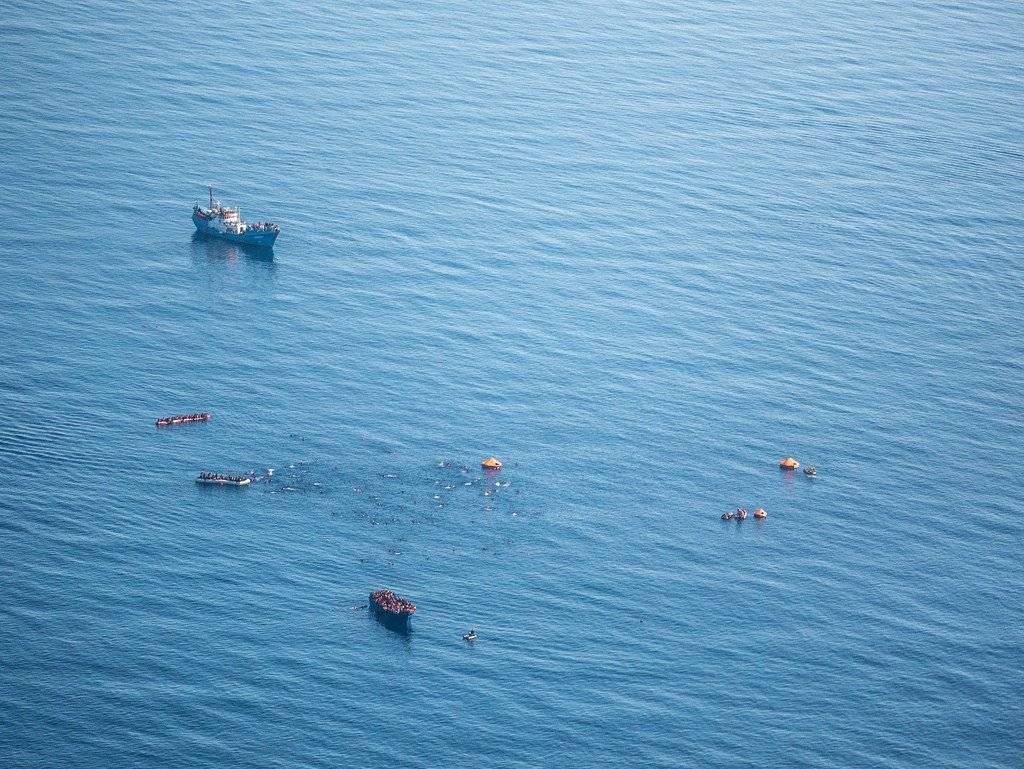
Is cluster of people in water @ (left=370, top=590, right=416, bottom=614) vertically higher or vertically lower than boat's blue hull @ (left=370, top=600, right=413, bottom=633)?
higher

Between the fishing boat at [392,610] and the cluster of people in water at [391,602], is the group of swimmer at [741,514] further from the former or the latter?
the fishing boat at [392,610]

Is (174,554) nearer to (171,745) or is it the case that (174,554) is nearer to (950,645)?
(171,745)

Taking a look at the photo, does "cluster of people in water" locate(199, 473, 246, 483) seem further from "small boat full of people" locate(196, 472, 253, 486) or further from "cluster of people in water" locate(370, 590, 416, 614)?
"cluster of people in water" locate(370, 590, 416, 614)

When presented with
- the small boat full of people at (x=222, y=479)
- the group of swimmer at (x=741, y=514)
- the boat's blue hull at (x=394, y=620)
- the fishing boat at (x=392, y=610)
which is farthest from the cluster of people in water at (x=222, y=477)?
the group of swimmer at (x=741, y=514)

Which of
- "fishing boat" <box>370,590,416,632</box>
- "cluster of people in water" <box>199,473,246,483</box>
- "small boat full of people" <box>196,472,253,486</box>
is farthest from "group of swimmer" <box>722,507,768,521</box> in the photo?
"cluster of people in water" <box>199,473,246,483</box>

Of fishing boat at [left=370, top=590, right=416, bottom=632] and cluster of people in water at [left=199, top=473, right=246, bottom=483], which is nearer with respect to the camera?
fishing boat at [left=370, top=590, right=416, bottom=632]

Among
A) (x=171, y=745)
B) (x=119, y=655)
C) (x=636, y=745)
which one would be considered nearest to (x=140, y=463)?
(x=119, y=655)

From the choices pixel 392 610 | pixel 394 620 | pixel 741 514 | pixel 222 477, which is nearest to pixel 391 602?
pixel 392 610
